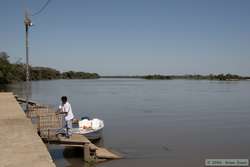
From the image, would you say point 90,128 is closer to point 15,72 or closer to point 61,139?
point 61,139

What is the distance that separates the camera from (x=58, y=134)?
10.9 meters

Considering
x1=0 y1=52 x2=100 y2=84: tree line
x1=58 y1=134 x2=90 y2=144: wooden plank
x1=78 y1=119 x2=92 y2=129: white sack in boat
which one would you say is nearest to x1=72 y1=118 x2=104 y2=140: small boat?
x1=78 y1=119 x2=92 y2=129: white sack in boat

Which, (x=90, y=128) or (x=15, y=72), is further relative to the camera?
(x=15, y=72)

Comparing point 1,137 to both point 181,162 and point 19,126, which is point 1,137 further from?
point 181,162

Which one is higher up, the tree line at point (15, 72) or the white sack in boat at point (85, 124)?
the tree line at point (15, 72)

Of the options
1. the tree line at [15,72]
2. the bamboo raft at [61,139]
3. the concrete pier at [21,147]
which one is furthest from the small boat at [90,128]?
the tree line at [15,72]

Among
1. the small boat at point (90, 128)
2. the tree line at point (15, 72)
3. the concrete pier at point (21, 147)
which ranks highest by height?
the tree line at point (15, 72)

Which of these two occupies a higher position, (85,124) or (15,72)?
(15,72)

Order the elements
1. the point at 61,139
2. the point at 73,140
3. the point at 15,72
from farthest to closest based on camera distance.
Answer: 1. the point at 15,72
2. the point at 73,140
3. the point at 61,139

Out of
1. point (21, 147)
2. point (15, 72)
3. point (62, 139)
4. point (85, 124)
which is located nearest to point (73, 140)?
point (62, 139)

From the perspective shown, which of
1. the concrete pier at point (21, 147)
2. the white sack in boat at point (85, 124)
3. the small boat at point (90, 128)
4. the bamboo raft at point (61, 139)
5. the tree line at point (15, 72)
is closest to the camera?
the concrete pier at point (21, 147)

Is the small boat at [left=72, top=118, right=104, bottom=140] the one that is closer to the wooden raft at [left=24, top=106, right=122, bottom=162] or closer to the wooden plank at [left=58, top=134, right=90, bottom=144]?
the wooden raft at [left=24, top=106, right=122, bottom=162]

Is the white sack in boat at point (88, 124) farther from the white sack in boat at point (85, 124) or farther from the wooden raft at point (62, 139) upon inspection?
the wooden raft at point (62, 139)

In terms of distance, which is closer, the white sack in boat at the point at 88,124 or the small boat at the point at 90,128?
the small boat at the point at 90,128
